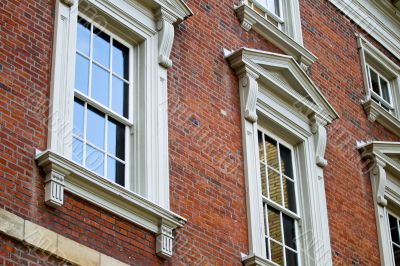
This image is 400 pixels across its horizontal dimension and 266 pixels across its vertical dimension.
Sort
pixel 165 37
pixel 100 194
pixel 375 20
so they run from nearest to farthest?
pixel 100 194, pixel 165 37, pixel 375 20

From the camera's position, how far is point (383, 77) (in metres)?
19.7

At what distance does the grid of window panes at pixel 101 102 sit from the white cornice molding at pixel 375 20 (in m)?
6.55

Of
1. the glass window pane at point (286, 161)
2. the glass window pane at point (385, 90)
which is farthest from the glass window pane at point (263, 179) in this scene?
the glass window pane at point (385, 90)

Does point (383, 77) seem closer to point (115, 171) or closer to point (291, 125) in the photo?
point (291, 125)

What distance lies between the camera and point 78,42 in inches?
493

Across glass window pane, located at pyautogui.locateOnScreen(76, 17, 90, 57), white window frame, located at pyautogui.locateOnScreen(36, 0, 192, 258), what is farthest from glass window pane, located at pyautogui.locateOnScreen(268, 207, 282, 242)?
glass window pane, located at pyautogui.locateOnScreen(76, 17, 90, 57)

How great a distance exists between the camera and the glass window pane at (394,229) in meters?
17.1

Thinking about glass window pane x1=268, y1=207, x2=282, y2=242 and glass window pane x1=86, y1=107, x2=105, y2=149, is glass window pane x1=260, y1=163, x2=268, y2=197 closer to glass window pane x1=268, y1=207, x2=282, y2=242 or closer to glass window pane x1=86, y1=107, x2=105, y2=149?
glass window pane x1=268, y1=207, x2=282, y2=242

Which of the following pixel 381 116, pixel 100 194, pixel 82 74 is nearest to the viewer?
pixel 100 194

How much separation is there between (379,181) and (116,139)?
5.81 m

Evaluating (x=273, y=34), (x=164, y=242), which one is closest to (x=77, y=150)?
(x=164, y=242)

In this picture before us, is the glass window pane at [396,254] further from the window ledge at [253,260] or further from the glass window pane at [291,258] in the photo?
the window ledge at [253,260]

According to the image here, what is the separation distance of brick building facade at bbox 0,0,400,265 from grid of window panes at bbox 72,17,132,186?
0.06ft

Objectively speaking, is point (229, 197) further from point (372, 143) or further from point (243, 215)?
point (372, 143)
